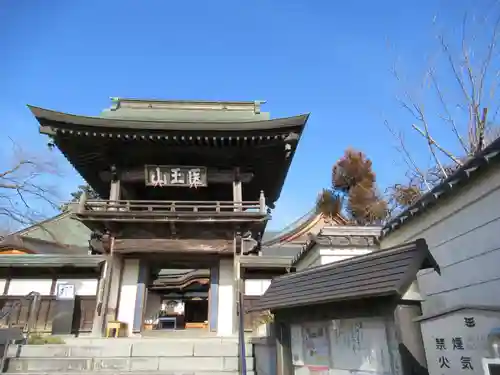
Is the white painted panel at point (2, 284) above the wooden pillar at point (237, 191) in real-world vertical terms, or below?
below

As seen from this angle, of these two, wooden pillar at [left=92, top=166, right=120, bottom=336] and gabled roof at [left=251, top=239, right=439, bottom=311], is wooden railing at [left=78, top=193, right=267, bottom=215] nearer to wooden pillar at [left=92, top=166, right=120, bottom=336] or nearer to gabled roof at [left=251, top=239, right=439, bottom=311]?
wooden pillar at [left=92, top=166, right=120, bottom=336]

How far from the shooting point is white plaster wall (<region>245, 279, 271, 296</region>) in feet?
39.2

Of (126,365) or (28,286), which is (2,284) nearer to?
(28,286)

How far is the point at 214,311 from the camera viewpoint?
11.7 meters

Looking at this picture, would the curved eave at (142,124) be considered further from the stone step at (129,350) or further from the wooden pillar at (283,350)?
the wooden pillar at (283,350)

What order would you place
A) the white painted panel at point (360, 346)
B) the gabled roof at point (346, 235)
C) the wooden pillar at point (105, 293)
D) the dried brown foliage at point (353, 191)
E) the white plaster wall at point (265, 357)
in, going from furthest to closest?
the dried brown foliage at point (353, 191), the wooden pillar at point (105, 293), the gabled roof at point (346, 235), the white plaster wall at point (265, 357), the white painted panel at point (360, 346)

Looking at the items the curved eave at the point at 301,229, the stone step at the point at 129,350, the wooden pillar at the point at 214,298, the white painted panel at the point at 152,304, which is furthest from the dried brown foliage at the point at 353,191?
the stone step at the point at 129,350

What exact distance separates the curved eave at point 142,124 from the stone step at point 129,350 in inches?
271

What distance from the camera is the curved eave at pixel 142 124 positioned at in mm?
12094

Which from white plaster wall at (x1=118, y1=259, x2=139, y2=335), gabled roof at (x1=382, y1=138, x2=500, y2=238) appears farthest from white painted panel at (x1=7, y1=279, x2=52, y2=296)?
gabled roof at (x1=382, y1=138, x2=500, y2=238)

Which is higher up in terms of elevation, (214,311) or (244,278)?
(244,278)

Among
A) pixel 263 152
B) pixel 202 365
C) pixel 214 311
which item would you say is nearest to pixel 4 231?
pixel 214 311

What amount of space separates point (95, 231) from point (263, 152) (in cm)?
642

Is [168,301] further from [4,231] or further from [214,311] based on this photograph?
[214,311]
